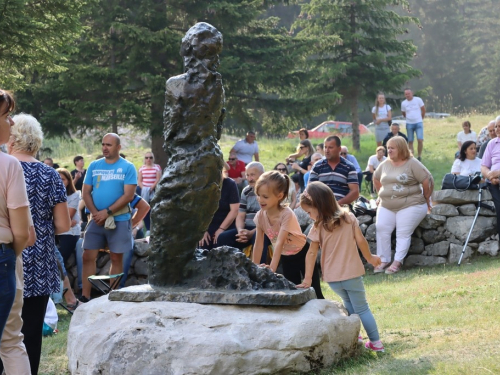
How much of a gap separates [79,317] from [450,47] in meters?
48.1

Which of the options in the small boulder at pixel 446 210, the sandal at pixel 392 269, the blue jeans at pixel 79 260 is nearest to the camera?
the blue jeans at pixel 79 260

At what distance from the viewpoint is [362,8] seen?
27484 mm

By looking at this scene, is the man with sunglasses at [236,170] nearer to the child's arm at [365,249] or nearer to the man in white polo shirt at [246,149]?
the man in white polo shirt at [246,149]

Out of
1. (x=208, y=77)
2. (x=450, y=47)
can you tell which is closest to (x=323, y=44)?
(x=208, y=77)

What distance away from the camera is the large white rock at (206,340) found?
17.8 ft

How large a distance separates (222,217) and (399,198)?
3.07 metres

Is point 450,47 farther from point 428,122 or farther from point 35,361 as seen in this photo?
point 35,361

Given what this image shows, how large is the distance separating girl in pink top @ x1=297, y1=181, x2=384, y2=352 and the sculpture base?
1.57ft

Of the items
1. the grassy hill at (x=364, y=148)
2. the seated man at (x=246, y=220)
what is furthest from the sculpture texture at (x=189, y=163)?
the grassy hill at (x=364, y=148)

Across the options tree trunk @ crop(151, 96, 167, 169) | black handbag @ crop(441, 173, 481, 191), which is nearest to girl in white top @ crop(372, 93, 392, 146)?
tree trunk @ crop(151, 96, 167, 169)

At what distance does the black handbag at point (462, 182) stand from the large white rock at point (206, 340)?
260 inches

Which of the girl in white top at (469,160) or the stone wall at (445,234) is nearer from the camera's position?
the stone wall at (445,234)

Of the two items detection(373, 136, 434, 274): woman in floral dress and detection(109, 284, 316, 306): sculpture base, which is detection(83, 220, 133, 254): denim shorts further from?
detection(373, 136, 434, 274): woman in floral dress

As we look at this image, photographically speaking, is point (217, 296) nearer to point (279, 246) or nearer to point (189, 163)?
point (189, 163)
